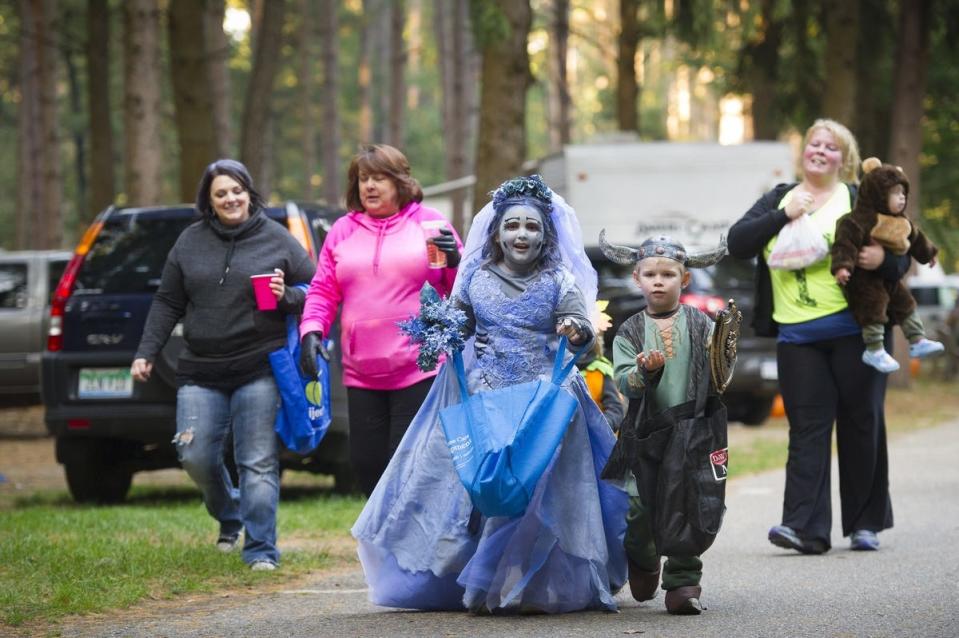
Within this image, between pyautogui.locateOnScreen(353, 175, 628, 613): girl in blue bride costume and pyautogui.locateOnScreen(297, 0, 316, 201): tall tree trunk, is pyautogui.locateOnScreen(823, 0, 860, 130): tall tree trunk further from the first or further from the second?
pyautogui.locateOnScreen(297, 0, 316, 201): tall tree trunk

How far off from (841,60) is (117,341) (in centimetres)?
1424

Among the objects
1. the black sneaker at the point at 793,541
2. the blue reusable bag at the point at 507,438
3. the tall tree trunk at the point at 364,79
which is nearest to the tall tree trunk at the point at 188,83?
the black sneaker at the point at 793,541

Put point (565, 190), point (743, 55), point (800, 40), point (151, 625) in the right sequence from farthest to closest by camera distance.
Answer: point (743, 55) < point (800, 40) < point (565, 190) < point (151, 625)

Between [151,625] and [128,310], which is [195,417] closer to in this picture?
[151,625]

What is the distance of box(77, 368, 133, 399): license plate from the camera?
11.2 m

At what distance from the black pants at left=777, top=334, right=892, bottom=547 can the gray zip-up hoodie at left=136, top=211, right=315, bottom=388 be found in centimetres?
262

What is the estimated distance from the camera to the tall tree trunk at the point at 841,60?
22.9 m

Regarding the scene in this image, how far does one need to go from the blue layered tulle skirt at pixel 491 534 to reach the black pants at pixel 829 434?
2.15 m

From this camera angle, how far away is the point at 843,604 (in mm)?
6840

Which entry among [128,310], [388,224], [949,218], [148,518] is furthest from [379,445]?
[949,218]

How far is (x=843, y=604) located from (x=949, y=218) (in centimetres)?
2719

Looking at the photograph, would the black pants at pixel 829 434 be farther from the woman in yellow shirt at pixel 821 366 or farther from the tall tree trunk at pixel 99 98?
the tall tree trunk at pixel 99 98

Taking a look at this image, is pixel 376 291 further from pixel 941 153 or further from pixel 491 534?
pixel 941 153

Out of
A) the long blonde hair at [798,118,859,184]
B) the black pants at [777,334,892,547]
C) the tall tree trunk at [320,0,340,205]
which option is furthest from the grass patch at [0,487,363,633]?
the tall tree trunk at [320,0,340,205]
